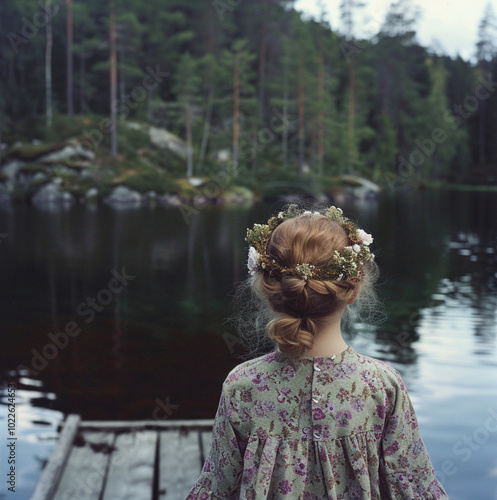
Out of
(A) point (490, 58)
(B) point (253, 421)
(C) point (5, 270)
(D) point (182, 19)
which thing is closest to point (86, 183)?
(D) point (182, 19)

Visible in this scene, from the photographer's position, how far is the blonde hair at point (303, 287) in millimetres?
2074

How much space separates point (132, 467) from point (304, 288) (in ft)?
7.14

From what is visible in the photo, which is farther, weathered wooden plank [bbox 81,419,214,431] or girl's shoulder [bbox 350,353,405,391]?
weathered wooden plank [bbox 81,419,214,431]

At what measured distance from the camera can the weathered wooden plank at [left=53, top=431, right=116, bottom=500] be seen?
345 cm

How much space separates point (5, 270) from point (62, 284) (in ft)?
6.51

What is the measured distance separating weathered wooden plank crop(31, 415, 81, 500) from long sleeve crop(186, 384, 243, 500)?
4.57ft

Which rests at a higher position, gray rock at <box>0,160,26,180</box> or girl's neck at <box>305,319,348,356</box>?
gray rock at <box>0,160,26,180</box>

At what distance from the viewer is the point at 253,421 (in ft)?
7.11

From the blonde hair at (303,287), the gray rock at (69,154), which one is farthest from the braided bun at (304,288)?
the gray rock at (69,154)

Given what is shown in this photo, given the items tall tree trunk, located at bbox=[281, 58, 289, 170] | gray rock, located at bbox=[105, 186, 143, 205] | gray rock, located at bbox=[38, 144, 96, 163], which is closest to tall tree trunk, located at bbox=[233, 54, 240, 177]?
Result: tall tree trunk, located at bbox=[281, 58, 289, 170]

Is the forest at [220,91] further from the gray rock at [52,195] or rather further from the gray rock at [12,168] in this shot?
the gray rock at [52,195]

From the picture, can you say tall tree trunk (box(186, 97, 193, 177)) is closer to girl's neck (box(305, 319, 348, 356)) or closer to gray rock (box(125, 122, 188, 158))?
gray rock (box(125, 122, 188, 158))

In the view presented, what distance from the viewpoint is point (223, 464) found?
222cm

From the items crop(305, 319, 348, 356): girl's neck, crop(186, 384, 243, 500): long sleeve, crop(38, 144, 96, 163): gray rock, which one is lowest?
crop(186, 384, 243, 500): long sleeve
